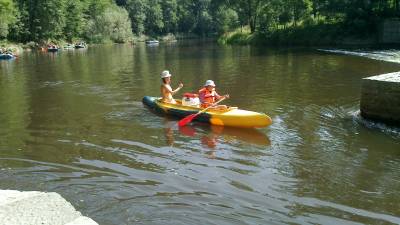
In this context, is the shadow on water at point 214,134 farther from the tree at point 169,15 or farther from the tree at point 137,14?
the tree at point 169,15

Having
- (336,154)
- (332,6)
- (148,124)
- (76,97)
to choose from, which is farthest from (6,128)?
(332,6)

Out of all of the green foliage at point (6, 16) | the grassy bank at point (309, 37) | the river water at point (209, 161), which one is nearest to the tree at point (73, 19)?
the green foliage at point (6, 16)

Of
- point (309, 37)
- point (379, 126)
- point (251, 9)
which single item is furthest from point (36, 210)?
point (251, 9)

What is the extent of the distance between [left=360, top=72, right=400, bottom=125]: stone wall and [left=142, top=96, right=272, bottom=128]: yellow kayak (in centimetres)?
254

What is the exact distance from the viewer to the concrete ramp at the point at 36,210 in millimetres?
5574

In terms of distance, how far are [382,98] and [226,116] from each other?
379cm

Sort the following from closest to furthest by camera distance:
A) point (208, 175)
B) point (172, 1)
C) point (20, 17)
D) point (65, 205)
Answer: point (65, 205) → point (208, 175) → point (20, 17) → point (172, 1)

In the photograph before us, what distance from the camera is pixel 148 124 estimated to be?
12.7 metres

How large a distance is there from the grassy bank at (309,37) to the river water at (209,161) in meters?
28.7

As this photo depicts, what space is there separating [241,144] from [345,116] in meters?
4.05

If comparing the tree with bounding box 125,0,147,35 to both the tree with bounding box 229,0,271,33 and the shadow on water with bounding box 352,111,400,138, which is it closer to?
the tree with bounding box 229,0,271,33

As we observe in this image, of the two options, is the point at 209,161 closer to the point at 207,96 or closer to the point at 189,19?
the point at 207,96

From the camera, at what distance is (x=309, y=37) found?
47688 millimetres

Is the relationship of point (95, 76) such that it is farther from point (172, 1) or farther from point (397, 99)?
point (172, 1)
